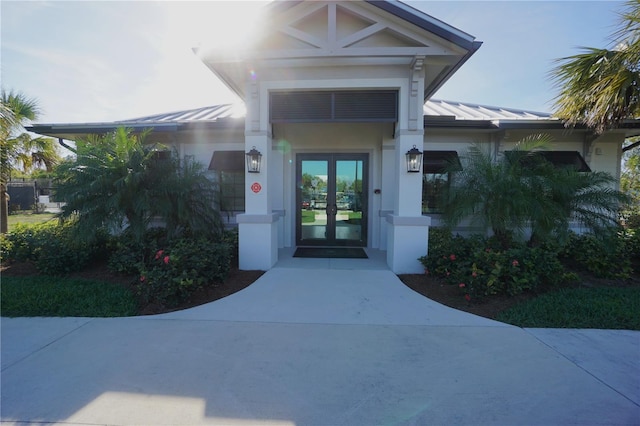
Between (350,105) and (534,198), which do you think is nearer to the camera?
(534,198)

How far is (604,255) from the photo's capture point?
5.46m

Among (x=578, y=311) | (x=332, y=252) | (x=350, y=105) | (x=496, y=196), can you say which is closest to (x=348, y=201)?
(x=332, y=252)

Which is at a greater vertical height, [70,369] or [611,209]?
[611,209]

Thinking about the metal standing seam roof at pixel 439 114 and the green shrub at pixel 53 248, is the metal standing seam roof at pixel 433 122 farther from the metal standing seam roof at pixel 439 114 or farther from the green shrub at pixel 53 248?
the green shrub at pixel 53 248

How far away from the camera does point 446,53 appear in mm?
5328

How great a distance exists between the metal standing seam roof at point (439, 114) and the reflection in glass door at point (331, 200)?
2534 mm

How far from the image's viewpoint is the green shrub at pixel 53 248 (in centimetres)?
554

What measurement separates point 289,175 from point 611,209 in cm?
685

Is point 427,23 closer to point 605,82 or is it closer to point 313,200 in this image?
point 605,82

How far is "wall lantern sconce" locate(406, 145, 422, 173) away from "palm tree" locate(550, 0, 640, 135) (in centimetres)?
337

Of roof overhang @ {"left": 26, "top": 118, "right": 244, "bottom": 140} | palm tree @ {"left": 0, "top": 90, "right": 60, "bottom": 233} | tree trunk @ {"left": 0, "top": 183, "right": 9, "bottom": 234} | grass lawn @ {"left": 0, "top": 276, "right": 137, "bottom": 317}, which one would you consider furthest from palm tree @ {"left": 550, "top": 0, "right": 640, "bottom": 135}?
tree trunk @ {"left": 0, "top": 183, "right": 9, "bottom": 234}

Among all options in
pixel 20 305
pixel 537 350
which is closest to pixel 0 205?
pixel 20 305

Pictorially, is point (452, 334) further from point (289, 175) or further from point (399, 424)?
point (289, 175)

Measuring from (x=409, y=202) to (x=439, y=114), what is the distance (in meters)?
3.64
